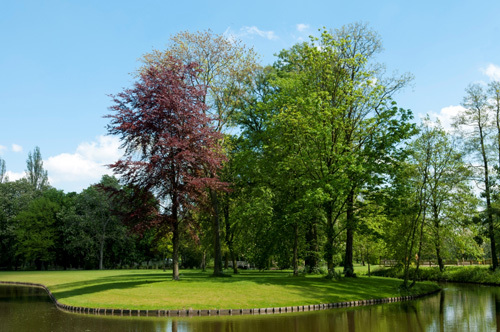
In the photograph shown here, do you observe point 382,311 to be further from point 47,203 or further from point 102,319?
point 47,203

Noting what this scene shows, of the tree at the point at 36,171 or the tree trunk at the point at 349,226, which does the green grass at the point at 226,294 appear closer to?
the tree trunk at the point at 349,226

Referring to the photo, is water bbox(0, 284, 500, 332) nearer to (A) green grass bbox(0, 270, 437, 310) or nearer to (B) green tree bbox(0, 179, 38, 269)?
(A) green grass bbox(0, 270, 437, 310)

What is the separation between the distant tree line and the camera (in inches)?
1210

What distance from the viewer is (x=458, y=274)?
47.6 meters

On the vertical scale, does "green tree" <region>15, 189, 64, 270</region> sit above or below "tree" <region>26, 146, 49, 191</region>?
below

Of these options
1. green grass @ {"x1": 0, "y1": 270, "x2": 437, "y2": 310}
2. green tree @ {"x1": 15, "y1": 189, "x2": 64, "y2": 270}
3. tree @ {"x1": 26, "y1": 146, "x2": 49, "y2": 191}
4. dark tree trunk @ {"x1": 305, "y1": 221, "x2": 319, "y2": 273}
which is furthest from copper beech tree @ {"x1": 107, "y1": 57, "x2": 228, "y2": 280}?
tree @ {"x1": 26, "y1": 146, "x2": 49, "y2": 191}

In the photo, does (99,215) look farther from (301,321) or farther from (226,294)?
(301,321)

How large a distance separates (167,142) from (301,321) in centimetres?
1527

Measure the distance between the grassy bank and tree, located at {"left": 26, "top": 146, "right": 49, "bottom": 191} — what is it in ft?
279

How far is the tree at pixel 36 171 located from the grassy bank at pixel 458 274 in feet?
279

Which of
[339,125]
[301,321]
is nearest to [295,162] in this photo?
[339,125]

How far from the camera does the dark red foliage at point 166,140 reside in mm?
29922

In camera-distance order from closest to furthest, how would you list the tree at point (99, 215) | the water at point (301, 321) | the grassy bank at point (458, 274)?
1. the water at point (301, 321)
2. the grassy bank at point (458, 274)
3. the tree at point (99, 215)

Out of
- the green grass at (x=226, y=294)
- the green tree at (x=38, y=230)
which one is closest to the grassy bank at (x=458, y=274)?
the green grass at (x=226, y=294)
